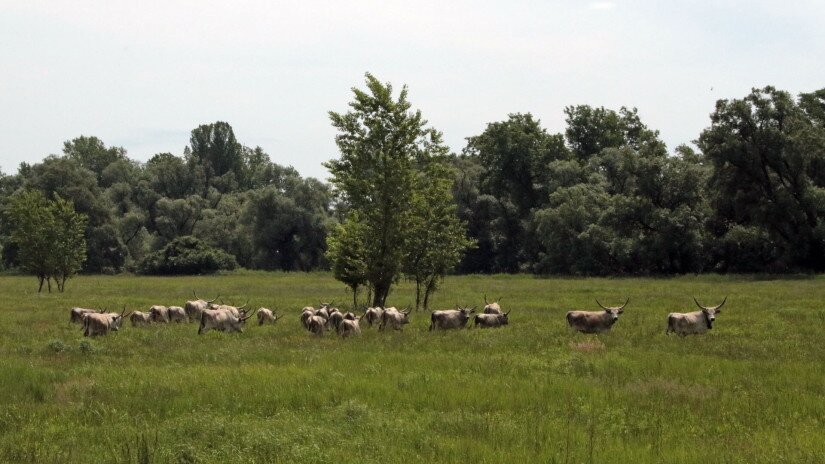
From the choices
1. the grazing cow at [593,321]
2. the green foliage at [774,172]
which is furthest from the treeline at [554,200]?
the grazing cow at [593,321]

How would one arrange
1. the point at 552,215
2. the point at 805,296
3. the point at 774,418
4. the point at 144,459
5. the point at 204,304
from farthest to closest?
the point at 552,215 < the point at 805,296 < the point at 204,304 < the point at 774,418 < the point at 144,459

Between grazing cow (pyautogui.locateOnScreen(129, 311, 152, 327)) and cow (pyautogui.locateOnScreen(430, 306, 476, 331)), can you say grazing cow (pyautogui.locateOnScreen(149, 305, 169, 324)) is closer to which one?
grazing cow (pyautogui.locateOnScreen(129, 311, 152, 327))

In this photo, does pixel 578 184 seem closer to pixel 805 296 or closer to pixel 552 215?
pixel 552 215

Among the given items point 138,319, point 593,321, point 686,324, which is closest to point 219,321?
point 138,319

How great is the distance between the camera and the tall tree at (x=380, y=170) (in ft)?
111

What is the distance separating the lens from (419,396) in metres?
14.4

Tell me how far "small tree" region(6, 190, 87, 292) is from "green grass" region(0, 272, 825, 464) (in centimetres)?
2980

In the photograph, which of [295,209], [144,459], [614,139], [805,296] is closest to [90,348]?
[144,459]

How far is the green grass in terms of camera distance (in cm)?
1092

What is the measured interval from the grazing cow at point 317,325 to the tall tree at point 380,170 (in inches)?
320

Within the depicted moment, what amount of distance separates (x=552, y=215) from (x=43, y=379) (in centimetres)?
6504

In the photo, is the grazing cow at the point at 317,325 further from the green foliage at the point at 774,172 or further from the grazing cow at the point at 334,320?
the green foliage at the point at 774,172

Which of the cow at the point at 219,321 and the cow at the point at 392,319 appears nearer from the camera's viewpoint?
the cow at the point at 219,321

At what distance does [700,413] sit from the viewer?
521 inches
